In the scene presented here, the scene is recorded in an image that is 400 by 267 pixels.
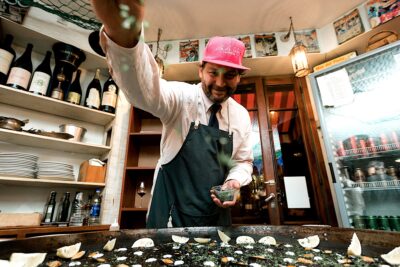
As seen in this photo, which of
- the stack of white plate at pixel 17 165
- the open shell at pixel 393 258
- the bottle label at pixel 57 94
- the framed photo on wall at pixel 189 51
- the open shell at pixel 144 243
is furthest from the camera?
the framed photo on wall at pixel 189 51

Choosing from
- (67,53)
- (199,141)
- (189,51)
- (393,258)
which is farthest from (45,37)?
(393,258)

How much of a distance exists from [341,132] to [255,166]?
0.92m

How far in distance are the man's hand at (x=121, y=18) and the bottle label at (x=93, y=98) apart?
1.72 m

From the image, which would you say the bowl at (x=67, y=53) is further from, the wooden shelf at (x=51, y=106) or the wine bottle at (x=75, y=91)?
the wooden shelf at (x=51, y=106)

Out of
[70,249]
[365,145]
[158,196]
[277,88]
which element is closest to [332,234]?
[158,196]

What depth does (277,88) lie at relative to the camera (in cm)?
269

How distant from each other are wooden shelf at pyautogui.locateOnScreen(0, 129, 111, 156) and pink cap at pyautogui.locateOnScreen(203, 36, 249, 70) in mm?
1419

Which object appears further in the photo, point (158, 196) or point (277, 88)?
point (277, 88)

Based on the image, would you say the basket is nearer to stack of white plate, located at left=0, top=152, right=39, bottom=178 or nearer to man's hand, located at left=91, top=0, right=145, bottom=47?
man's hand, located at left=91, top=0, right=145, bottom=47

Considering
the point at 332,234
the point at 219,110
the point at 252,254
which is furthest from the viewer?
the point at 219,110

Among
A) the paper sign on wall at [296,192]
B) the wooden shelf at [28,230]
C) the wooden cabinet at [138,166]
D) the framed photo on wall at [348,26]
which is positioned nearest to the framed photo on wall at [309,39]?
the framed photo on wall at [348,26]

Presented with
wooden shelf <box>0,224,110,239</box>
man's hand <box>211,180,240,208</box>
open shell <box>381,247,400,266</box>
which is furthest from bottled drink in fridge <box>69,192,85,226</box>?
open shell <box>381,247,400,266</box>

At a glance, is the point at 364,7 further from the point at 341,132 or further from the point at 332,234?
the point at 332,234

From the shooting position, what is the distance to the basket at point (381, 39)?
183cm
